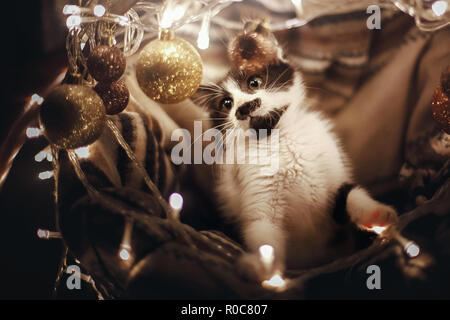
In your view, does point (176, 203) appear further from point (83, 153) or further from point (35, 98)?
point (35, 98)

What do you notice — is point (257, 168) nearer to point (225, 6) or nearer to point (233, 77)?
point (233, 77)

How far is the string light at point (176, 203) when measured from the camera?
102cm

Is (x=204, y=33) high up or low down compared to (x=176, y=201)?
up

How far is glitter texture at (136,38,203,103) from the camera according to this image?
751mm

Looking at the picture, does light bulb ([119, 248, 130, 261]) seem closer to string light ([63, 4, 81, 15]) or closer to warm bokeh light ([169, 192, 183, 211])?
warm bokeh light ([169, 192, 183, 211])

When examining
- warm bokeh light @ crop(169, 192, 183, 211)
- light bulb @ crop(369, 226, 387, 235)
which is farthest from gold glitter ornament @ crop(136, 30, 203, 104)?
light bulb @ crop(369, 226, 387, 235)

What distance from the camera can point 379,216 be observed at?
92 cm

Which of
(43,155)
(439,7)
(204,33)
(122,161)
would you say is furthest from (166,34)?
(439,7)

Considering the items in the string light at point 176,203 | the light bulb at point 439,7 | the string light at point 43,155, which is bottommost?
the string light at point 176,203

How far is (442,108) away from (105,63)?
2.15 feet

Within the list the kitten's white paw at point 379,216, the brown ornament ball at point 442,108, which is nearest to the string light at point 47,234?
the kitten's white paw at point 379,216

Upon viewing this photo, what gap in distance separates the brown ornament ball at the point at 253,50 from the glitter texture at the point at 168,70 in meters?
0.17

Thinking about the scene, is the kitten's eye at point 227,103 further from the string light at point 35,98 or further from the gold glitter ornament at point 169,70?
the string light at point 35,98

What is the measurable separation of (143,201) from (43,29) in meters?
0.50
